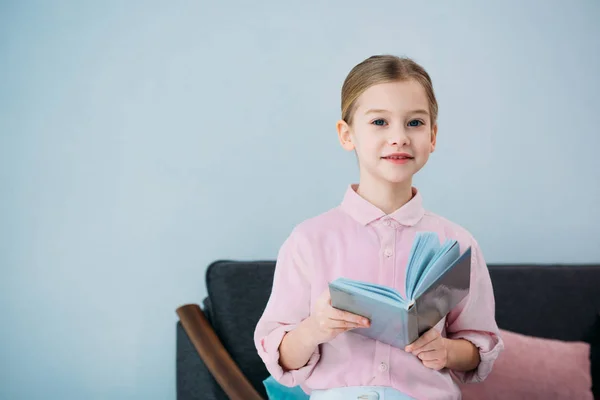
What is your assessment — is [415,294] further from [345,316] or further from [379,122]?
[379,122]

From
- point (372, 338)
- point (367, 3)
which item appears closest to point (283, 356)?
point (372, 338)

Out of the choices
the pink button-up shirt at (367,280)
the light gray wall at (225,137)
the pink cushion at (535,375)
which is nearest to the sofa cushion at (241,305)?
the light gray wall at (225,137)

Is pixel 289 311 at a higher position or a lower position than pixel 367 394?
higher

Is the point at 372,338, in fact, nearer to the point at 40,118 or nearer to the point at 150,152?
the point at 150,152

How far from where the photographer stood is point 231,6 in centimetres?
213

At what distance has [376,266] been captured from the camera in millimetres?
1137

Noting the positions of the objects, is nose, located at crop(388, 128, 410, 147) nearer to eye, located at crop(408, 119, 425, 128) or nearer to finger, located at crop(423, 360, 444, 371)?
eye, located at crop(408, 119, 425, 128)

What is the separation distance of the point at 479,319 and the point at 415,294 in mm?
314

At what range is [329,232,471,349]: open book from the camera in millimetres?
929

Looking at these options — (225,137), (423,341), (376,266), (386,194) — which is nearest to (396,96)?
(386,194)

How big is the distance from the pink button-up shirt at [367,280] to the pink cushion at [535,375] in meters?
0.56

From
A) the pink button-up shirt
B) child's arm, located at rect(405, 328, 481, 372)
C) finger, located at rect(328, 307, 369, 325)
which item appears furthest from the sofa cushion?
finger, located at rect(328, 307, 369, 325)

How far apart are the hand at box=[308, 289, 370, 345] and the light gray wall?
1.08 meters

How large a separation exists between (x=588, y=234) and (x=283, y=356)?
4.49 feet
